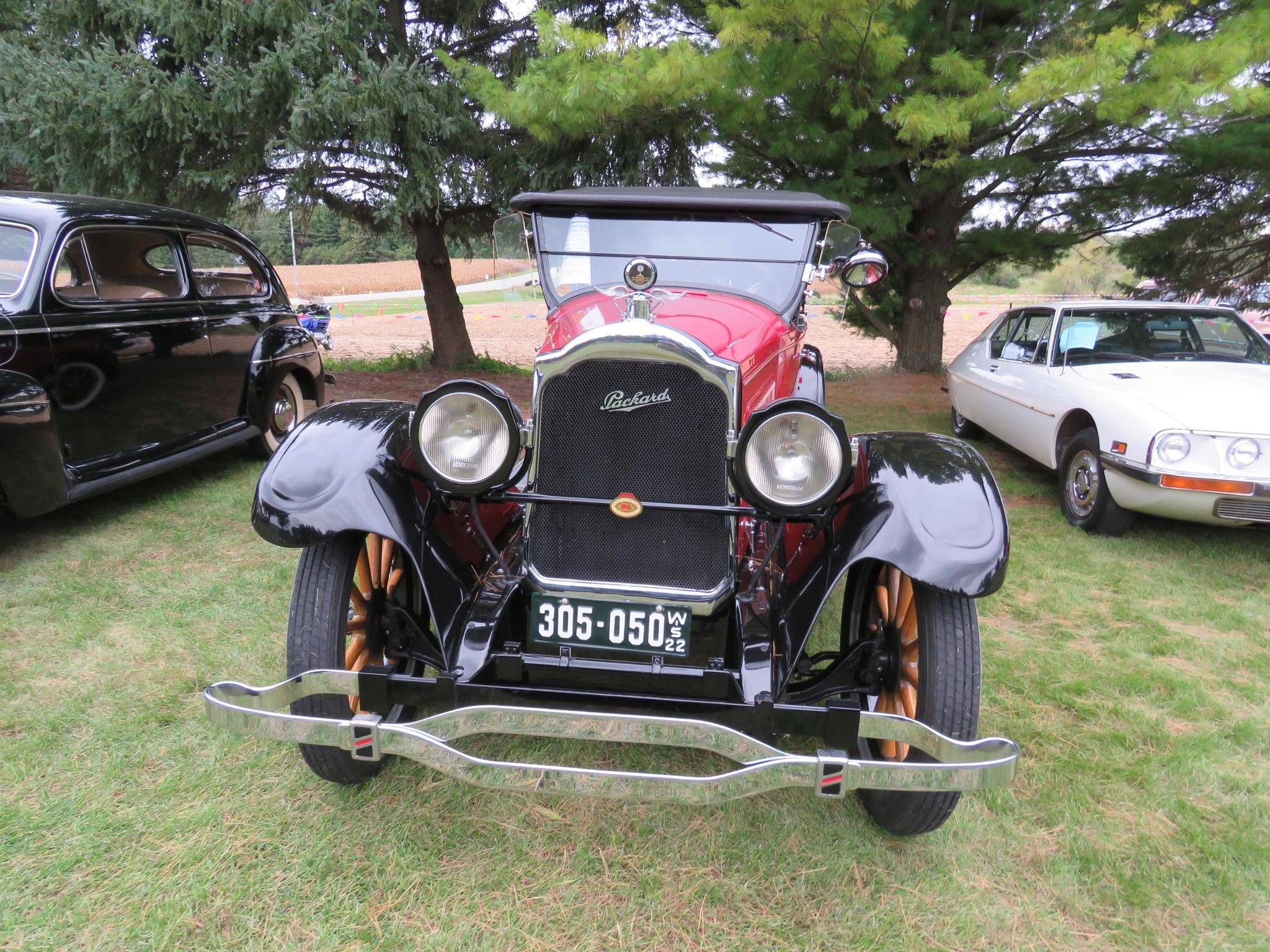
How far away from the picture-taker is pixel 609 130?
708 cm

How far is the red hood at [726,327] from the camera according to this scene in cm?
261

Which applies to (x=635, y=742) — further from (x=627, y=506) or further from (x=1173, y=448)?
(x=1173, y=448)

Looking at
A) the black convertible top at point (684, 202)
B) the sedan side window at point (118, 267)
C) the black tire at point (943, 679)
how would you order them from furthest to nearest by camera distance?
the sedan side window at point (118, 267)
the black convertible top at point (684, 202)
the black tire at point (943, 679)

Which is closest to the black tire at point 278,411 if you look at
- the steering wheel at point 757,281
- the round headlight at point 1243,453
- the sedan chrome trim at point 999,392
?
the steering wheel at point 757,281

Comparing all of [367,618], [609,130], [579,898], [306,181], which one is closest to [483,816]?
[579,898]

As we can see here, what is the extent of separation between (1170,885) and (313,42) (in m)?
7.77

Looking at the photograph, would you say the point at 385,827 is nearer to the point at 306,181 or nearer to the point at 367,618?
the point at 367,618

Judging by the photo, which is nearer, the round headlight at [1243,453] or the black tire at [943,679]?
the black tire at [943,679]

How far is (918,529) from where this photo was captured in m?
2.12

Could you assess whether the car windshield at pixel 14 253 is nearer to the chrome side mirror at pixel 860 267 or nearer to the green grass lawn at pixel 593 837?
the green grass lawn at pixel 593 837

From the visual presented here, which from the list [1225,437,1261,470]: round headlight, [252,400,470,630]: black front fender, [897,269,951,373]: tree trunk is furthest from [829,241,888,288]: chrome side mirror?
[897,269,951,373]: tree trunk

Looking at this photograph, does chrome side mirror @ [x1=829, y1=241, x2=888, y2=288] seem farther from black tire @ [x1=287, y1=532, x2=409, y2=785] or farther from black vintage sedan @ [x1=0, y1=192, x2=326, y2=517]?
black vintage sedan @ [x1=0, y1=192, x2=326, y2=517]

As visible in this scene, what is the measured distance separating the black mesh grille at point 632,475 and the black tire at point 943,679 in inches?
23.2

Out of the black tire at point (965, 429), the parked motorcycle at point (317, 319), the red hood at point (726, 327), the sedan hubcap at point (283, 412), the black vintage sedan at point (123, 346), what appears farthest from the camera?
the parked motorcycle at point (317, 319)
